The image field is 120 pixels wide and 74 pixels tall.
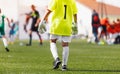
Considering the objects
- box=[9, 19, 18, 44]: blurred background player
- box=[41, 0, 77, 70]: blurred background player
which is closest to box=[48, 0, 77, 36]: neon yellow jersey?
box=[41, 0, 77, 70]: blurred background player

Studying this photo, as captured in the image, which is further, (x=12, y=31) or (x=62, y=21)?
(x=12, y=31)

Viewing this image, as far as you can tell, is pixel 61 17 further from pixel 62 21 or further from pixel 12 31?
pixel 12 31

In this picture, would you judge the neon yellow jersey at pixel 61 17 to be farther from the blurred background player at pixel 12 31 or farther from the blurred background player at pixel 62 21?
the blurred background player at pixel 12 31

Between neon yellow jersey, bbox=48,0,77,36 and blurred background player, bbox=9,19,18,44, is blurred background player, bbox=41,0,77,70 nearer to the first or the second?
neon yellow jersey, bbox=48,0,77,36

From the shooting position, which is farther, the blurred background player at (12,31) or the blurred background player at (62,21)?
the blurred background player at (12,31)

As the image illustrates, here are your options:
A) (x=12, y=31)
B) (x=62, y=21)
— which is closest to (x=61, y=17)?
(x=62, y=21)

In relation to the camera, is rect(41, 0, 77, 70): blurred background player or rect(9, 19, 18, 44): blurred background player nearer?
rect(41, 0, 77, 70): blurred background player

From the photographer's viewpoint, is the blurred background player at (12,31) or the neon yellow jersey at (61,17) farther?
the blurred background player at (12,31)

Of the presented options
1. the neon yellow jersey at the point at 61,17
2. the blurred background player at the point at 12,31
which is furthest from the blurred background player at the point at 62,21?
the blurred background player at the point at 12,31

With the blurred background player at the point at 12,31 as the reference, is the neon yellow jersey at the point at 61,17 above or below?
above

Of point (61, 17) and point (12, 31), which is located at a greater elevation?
point (61, 17)

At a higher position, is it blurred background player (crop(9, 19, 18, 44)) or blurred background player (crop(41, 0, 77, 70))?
blurred background player (crop(41, 0, 77, 70))

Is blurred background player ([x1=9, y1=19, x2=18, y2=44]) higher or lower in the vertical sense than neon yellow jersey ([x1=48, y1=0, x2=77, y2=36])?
lower

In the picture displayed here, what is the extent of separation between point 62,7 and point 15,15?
27.7 metres
